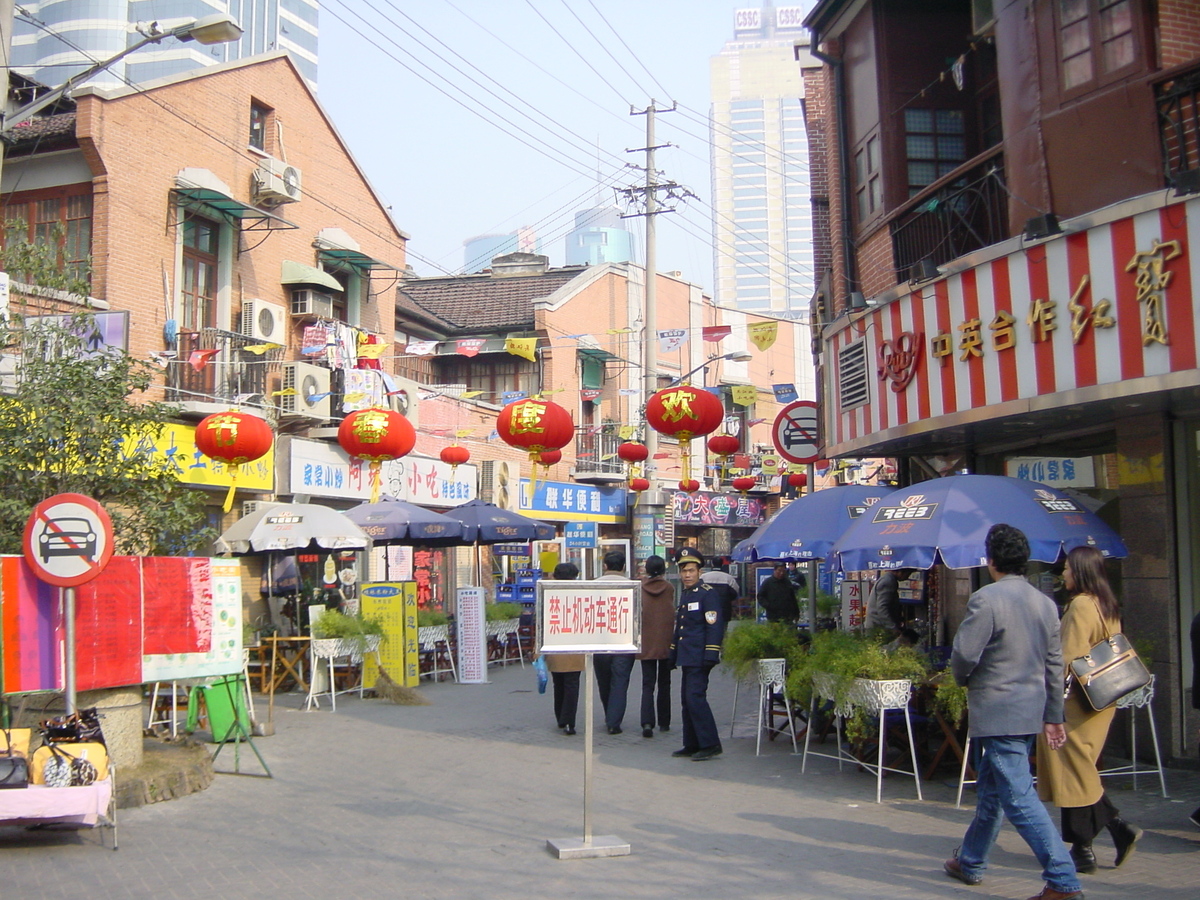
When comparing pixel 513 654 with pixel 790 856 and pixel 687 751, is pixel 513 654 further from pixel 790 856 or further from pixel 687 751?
pixel 790 856

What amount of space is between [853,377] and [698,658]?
396 centimetres

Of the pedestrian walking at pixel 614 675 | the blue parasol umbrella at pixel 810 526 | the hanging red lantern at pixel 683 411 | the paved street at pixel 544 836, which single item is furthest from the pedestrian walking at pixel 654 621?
the hanging red lantern at pixel 683 411

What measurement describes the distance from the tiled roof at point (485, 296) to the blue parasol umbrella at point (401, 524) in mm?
14281

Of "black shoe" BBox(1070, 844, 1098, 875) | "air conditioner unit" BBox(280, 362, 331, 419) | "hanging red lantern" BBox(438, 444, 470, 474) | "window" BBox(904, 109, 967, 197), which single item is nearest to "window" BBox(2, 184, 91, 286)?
"air conditioner unit" BBox(280, 362, 331, 419)

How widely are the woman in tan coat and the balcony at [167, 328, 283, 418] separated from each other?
14.0m

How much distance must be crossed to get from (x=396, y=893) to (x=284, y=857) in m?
1.19

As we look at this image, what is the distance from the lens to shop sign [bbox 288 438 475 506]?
20.7m

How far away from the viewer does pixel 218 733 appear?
1065 centimetres

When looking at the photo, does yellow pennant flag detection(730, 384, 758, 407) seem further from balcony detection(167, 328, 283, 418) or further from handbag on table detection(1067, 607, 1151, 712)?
handbag on table detection(1067, 607, 1151, 712)

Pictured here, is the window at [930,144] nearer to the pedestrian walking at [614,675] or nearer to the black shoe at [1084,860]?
the pedestrian walking at [614,675]

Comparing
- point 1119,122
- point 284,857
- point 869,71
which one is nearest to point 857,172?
point 869,71

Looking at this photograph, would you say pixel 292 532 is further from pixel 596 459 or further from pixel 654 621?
pixel 596 459

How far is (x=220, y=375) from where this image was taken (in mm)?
18984

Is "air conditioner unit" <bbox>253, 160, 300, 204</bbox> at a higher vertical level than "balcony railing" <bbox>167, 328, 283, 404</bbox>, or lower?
higher
